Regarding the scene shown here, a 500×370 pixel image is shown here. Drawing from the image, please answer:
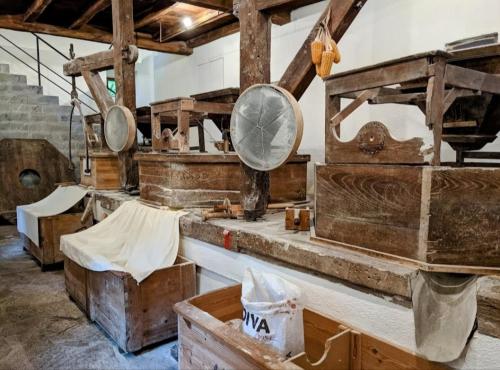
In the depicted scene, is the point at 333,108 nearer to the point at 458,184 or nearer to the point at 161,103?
the point at 458,184

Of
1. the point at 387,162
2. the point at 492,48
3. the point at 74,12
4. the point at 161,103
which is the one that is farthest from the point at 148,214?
the point at 74,12

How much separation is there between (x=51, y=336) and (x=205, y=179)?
142cm

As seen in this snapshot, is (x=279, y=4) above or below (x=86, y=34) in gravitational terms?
below

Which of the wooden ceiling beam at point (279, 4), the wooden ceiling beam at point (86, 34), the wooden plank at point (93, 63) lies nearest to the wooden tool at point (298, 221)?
the wooden ceiling beam at point (279, 4)

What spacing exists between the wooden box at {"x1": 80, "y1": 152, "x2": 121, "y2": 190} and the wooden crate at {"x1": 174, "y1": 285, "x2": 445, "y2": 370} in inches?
110

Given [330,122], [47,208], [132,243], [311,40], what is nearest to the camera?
[330,122]

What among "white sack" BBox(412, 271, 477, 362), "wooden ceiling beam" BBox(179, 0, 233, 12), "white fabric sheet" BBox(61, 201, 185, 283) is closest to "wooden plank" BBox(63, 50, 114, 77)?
"wooden ceiling beam" BBox(179, 0, 233, 12)

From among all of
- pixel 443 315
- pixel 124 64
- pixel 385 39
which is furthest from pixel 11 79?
pixel 443 315

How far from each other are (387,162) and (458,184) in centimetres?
26

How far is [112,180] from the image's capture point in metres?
4.15

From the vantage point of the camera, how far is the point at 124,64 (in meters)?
3.71

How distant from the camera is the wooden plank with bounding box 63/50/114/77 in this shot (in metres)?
3.93

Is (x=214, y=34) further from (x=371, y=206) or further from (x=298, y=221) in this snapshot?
(x=371, y=206)

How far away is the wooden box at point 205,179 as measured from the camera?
8.87 feet
